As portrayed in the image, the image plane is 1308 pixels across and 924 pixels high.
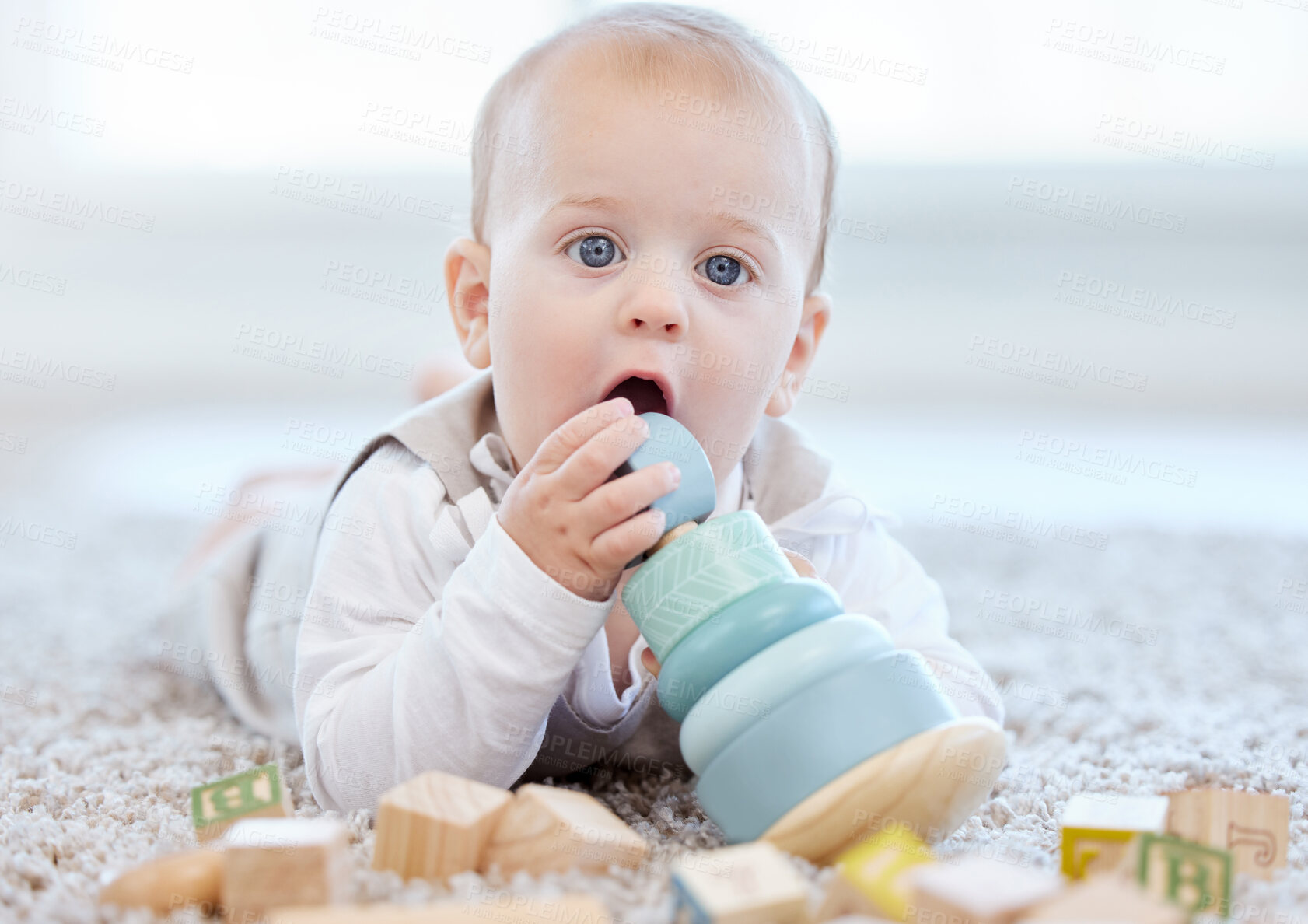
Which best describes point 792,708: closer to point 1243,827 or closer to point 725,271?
point 1243,827

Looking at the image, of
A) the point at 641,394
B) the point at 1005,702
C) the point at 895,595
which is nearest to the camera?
the point at 641,394

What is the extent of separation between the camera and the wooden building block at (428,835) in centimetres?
61

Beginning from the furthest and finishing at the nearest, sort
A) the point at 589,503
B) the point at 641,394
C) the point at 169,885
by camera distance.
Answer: the point at 641,394, the point at 589,503, the point at 169,885

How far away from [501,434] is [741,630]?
453mm

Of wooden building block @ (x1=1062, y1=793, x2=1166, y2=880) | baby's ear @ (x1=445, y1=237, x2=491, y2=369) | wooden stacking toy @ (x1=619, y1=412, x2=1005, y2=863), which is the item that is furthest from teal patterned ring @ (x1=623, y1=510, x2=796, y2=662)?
baby's ear @ (x1=445, y1=237, x2=491, y2=369)

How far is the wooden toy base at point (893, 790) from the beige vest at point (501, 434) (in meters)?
0.30

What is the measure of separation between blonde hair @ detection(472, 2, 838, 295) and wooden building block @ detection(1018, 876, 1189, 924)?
0.66 meters

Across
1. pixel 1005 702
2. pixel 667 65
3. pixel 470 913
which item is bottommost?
pixel 1005 702

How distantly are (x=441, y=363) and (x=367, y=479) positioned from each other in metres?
0.83

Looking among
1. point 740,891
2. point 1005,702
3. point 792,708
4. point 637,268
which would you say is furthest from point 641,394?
point 1005,702

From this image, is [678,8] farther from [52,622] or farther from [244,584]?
[52,622]

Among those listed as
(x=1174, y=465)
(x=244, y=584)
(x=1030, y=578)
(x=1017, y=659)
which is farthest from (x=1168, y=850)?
(x=1174, y=465)

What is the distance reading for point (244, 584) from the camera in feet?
4.53

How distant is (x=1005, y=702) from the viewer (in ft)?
3.91
